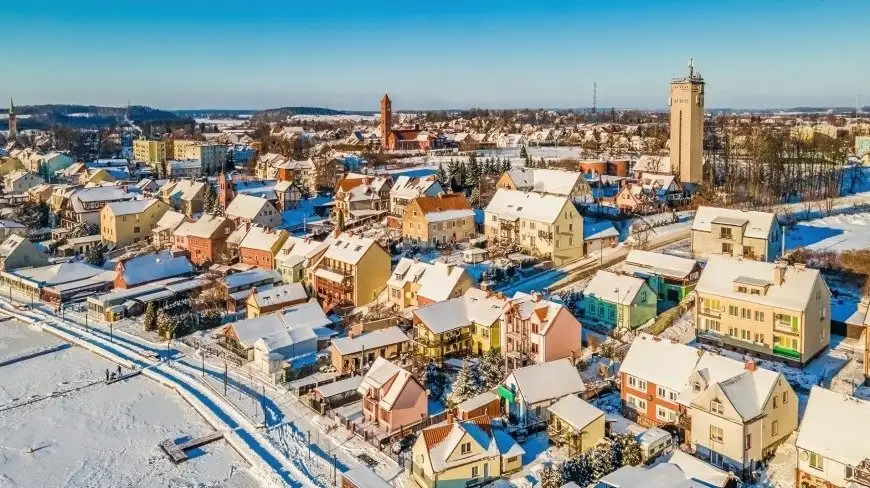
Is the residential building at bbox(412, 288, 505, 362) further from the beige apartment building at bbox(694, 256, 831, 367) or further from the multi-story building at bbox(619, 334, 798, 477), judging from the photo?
the beige apartment building at bbox(694, 256, 831, 367)

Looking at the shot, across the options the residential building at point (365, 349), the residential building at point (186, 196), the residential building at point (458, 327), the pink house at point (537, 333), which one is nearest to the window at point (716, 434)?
the pink house at point (537, 333)

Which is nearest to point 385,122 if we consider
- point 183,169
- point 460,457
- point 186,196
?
point 183,169

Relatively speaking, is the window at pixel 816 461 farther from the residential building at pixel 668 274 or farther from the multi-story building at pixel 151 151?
the multi-story building at pixel 151 151

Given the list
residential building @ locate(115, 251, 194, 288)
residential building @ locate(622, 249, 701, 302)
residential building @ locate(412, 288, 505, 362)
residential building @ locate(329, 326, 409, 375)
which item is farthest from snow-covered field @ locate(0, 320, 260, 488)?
residential building @ locate(622, 249, 701, 302)

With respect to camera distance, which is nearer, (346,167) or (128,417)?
(128,417)

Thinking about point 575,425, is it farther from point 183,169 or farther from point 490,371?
point 183,169

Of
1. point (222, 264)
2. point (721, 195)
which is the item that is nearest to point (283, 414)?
point (222, 264)

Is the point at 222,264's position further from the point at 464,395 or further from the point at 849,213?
the point at 849,213
